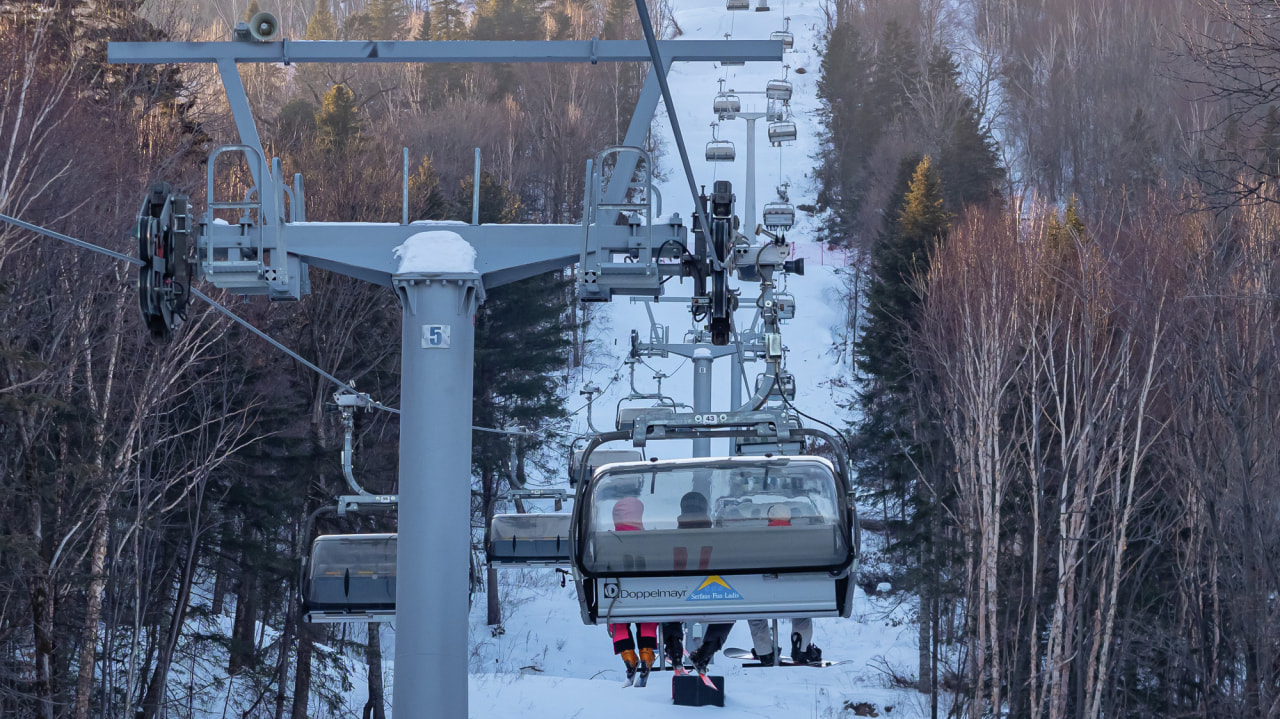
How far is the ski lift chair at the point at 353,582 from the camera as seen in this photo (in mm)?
12906

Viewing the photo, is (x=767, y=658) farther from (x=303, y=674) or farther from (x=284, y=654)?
(x=284, y=654)

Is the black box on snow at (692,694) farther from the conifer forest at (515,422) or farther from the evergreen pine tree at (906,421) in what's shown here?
the evergreen pine tree at (906,421)

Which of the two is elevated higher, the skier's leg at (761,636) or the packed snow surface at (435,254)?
the packed snow surface at (435,254)

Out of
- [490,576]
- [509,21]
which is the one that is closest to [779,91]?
[490,576]

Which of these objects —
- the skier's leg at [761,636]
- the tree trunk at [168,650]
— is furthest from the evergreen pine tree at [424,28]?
the skier's leg at [761,636]

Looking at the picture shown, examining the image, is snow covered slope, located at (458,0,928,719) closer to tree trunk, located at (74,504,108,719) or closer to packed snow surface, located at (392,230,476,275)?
tree trunk, located at (74,504,108,719)

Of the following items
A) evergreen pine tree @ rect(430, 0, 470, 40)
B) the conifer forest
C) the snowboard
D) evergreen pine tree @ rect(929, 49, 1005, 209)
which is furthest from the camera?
evergreen pine tree @ rect(430, 0, 470, 40)

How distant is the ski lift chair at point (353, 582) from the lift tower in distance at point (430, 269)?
4044mm

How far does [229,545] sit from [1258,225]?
54.7 feet

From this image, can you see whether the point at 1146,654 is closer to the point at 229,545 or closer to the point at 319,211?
the point at 229,545

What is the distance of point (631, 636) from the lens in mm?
9883

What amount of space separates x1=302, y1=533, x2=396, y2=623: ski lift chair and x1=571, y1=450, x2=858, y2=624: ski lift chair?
13.8 feet

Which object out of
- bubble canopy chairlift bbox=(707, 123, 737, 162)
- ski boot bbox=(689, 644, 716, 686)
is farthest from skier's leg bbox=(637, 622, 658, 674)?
bubble canopy chairlift bbox=(707, 123, 737, 162)

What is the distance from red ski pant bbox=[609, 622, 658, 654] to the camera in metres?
9.76
